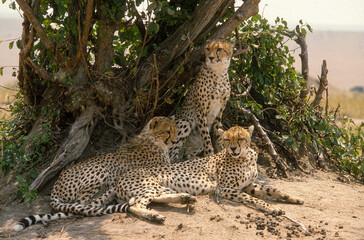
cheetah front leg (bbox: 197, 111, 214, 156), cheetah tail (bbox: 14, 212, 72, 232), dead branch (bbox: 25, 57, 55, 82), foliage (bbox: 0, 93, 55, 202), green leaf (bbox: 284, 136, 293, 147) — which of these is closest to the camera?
cheetah tail (bbox: 14, 212, 72, 232)

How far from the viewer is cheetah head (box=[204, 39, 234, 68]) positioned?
5152 millimetres

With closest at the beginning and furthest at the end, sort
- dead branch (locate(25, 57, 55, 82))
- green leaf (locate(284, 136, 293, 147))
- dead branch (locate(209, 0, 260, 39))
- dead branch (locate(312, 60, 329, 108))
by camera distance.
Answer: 1. dead branch (locate(25, 57, 55, 82))
2. dead branch (locate(209, 0, 260, 39))
3. green leaf (locate(284, 136, 293, 147))
4. dead branch (locate(312, 60, 329, 108))

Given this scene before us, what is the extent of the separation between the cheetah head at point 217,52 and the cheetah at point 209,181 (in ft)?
3.23

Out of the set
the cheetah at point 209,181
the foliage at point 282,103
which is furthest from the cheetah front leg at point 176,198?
the foliage at point 282,103

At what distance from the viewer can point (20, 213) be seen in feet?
14.0

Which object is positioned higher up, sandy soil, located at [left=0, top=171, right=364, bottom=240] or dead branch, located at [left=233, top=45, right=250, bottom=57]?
dead branch, located at [left=233, top=45, right=250, bottom=57]

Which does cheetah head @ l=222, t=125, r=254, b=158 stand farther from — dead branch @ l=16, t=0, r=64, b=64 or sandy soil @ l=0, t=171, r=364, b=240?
dead branch @ l=16, t=0, r=64, b=64

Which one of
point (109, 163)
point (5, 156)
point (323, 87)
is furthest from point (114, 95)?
point (323, 87)

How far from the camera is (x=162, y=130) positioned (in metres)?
4.89

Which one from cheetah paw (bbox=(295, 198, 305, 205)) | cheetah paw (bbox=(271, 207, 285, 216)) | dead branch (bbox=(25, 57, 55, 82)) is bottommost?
cheetah paw (bbox=(271, 207, 285, 216))

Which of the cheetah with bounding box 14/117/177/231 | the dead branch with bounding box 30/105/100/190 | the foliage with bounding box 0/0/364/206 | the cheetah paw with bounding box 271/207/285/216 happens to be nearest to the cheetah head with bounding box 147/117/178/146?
the cheetah with bounding box 14/117/177/231

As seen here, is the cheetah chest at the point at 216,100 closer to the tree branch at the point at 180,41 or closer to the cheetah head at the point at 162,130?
the tree branch at the point at 180,41

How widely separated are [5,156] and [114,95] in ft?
4.15

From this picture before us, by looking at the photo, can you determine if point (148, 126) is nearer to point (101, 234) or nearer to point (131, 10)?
point (131, 10)
